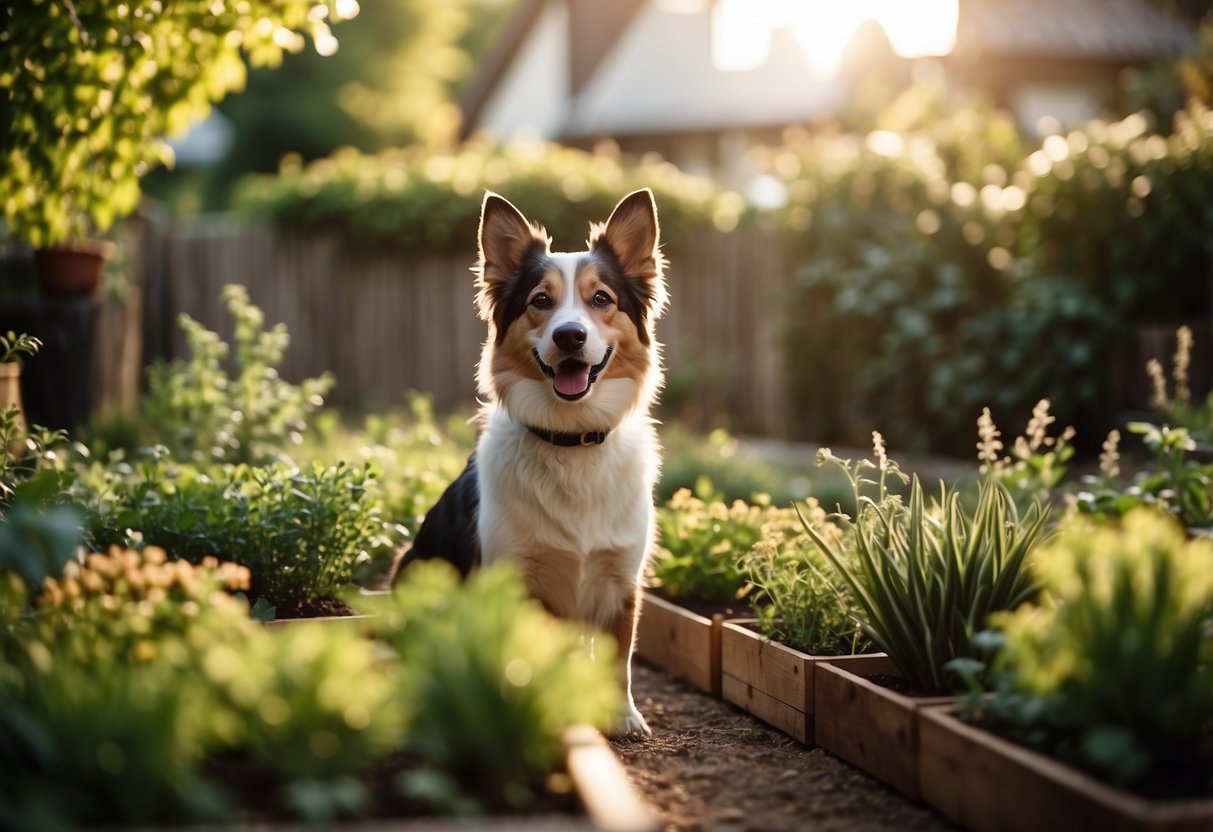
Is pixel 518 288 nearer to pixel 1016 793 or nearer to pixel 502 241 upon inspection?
pixel 502 241

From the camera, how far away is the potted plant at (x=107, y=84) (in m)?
5.18

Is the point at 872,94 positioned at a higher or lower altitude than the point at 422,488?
higher

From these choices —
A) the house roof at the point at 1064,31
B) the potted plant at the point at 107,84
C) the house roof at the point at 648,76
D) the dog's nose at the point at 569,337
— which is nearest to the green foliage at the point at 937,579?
the dog's nose at the point at 569,337

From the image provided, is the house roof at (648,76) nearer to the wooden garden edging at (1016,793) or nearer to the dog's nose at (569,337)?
the dog's nose at (569,337)

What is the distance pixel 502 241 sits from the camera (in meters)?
4.46

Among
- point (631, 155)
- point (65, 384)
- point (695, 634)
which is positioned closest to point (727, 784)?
point (695, 634)

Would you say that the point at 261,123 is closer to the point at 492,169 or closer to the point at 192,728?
the point at 492,169

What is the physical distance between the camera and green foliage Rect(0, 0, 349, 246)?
17.0 feet

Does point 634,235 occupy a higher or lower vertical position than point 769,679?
higher

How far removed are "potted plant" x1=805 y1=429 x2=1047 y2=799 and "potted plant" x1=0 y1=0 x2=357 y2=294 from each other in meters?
3.37

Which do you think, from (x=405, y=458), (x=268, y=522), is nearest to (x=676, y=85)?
(x=405, y=458)

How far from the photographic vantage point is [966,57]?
797 inches

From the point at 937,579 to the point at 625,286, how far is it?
159cm

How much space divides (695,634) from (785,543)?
0.52 m
